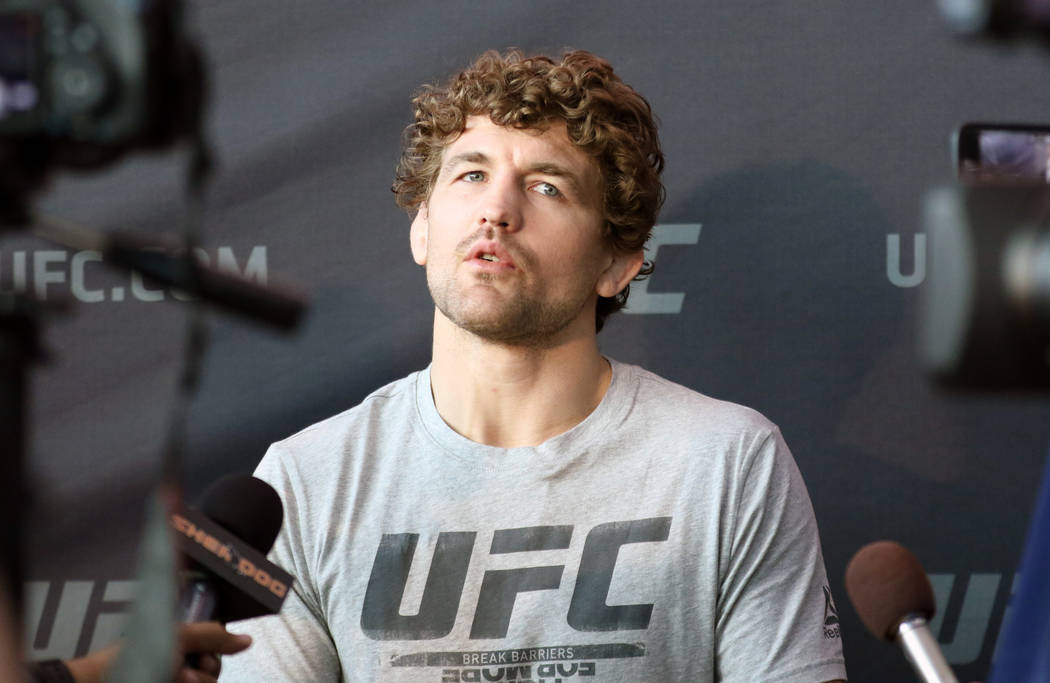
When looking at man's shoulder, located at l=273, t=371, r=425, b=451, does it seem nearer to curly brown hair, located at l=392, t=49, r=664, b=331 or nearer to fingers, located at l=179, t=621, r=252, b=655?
curly brown hair, located at l=392, t=49, r=664, b=331

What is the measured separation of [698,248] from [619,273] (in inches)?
5.5

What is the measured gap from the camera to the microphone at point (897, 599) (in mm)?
936

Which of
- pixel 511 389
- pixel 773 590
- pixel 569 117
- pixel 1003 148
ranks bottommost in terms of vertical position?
pixel 773 590

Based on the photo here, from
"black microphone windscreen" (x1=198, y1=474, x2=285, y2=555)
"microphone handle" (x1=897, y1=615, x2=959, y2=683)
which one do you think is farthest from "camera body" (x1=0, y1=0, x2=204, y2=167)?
"microphone handle" (x1=897, y1=615, x2=959, y2=683)

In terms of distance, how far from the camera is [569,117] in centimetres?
166

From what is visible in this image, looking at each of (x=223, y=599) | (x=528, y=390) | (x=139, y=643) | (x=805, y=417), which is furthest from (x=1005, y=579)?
(x=139, y=643)

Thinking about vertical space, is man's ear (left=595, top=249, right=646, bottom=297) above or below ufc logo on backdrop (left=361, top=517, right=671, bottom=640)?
above

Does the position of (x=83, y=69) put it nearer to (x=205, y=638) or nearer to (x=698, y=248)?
(x=205, y=638)

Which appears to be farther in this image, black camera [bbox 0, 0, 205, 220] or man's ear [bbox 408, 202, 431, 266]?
man's ear [bbox 408, 202, 431, 266]

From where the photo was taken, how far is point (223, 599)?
3.28 ft

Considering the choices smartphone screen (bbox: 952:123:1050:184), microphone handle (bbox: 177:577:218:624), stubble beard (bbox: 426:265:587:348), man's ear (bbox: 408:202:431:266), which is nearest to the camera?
smartphone screen (bbox: 952:123:1050:184)

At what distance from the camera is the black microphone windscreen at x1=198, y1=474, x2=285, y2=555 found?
112 centimetres

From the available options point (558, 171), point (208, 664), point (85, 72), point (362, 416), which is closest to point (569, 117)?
point (558, 171)

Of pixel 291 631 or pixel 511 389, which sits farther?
pixel 511 389
